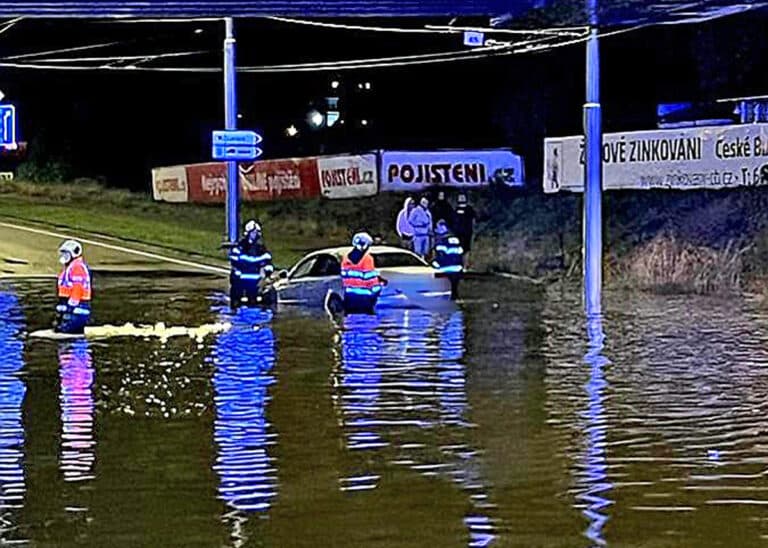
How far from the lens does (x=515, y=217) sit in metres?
40.4

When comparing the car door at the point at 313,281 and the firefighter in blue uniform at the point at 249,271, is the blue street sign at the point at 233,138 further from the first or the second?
the firefighter in blue uniform at the point at 249,271

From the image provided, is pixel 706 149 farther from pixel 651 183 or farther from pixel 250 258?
pixel 250 258

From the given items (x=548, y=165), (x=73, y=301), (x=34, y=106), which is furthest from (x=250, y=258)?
(x=34, y=106)

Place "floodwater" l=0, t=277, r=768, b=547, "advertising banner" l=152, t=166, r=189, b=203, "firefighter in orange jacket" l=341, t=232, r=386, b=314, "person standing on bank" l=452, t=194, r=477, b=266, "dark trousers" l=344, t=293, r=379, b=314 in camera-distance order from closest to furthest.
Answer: "floodwater" l=0, t=277, r=768, b=547 < "firefighter in orange jacket" l=341, t=232, r=386, b=314 < "dark trousers" l=344, t=293, r=379, b=314 < "person standing on bank" l=452, t=194, r=477, b=266 < "advertising banner" l=152, t=166, r=189, b=203

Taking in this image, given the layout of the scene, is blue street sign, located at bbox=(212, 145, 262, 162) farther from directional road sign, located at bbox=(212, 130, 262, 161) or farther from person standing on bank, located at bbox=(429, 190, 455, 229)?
person standing on bank, located at bbox=(429, 190, 455, 229)

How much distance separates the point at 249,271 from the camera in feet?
88.3

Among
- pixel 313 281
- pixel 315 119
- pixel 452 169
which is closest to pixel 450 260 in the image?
pixel 313 281

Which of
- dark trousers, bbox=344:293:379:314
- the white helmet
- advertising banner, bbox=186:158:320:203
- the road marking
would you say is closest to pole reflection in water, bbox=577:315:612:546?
dark trousers, bbox=344:293:379:314

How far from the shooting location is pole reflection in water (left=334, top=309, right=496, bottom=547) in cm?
1176

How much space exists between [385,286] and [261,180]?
26.8 meters

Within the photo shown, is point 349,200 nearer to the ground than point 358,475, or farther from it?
farther from it

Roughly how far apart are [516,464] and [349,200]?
35.9 m

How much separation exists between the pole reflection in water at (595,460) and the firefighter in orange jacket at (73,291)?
6270mm

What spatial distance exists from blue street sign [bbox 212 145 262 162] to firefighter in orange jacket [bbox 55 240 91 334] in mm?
13624
